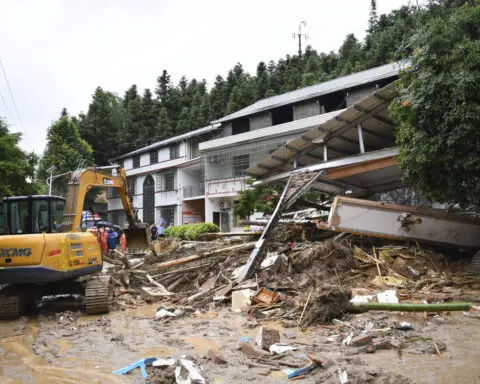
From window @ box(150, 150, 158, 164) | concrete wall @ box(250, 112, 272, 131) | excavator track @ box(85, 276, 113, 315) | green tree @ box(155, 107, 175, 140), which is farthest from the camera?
green tree @ box(155, 107, 175, 140)

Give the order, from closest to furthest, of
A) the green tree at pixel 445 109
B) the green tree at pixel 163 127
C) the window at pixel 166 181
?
the green tree at pixel 445 109, the window at pixel 166 181, the green tree at pixel 163 127

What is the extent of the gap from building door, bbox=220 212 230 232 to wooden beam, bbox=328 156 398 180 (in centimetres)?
2302

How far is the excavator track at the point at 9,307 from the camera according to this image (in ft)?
31.3

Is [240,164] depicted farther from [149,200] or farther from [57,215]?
[57,215]

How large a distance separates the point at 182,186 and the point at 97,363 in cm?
3573

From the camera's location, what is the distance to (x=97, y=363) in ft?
20.4

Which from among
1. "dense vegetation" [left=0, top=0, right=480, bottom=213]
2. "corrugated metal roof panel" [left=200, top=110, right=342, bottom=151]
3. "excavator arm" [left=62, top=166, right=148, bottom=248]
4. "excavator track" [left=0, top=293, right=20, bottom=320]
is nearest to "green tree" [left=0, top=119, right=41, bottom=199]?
"dense vegetation" [left=0, top=0, right=480, bottom=213]

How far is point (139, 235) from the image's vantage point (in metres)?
16.8

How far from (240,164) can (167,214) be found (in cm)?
1267

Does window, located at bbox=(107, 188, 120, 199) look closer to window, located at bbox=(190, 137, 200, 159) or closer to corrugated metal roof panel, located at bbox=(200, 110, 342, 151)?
window, located at bbox=(190, 137, 200, 159)

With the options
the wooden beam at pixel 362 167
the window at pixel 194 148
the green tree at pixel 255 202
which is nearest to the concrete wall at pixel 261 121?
the window at pixel 194 148

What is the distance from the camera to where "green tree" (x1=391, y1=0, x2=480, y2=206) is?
884 cm

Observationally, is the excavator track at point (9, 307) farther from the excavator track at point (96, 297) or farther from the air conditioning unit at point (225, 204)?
the air conditioning unit at point (225, 204)

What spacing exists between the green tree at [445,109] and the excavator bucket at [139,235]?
10036mm
